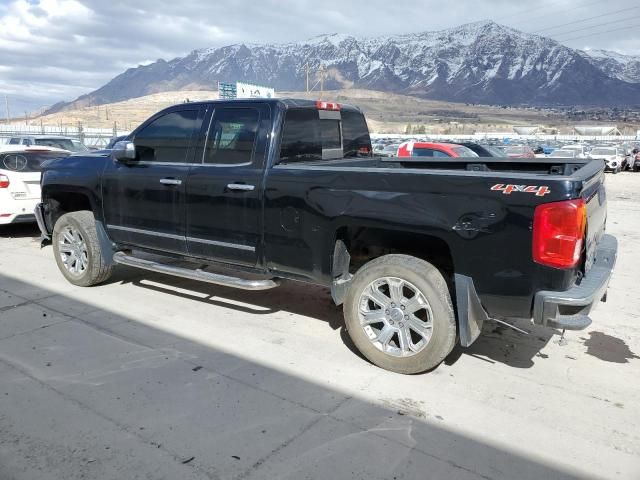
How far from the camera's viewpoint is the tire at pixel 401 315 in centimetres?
378

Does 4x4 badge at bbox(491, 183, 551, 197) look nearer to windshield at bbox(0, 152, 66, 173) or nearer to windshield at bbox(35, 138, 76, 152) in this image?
windshield at bbox(0, 152, 66, 173)

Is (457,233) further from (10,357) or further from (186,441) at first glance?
(10,357)

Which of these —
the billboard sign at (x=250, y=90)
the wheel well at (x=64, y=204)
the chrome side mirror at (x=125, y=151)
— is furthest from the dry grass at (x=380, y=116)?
the chrome side mirror at (x=125, y=151)

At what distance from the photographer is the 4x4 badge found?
3275 mm

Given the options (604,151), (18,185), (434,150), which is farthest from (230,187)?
(604,151)

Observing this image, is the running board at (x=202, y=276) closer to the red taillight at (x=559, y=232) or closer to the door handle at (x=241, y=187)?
the door handle at (x=241, y=187)

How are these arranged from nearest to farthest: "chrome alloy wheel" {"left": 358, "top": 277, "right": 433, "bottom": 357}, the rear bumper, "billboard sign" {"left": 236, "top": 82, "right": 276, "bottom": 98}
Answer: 1. the rear bumper
2. "chrome alloy wheel" {"left": 358, "top": 277, "right": 433, "bottom": 357}
3. "billboard sign" {"left": 236, "top": 82, "right": 276, "bottom": 98}

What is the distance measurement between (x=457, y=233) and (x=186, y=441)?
82.0 inches

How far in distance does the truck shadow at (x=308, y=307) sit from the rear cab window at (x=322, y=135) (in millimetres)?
1512

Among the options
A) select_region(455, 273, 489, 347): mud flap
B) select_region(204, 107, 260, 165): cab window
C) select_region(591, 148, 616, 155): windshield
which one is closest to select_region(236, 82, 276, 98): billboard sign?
select_region(591, 148, 616, 155): windshield

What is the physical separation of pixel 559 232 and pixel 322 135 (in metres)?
2.50

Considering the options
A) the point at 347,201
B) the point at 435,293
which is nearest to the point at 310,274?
the point at 347,201

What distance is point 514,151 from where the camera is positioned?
21.9 m

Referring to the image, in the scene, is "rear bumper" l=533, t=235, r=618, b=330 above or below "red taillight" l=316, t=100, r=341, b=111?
below
